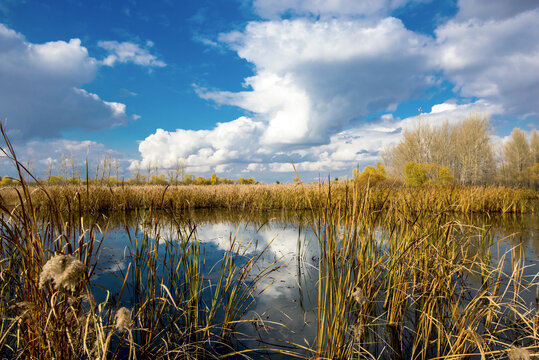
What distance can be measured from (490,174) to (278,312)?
32.8 meters

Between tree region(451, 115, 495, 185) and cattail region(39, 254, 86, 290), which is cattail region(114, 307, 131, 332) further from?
tree region(451, 115, 495, 185)

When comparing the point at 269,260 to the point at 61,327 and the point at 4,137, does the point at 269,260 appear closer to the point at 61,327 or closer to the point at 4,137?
the point at 61,327

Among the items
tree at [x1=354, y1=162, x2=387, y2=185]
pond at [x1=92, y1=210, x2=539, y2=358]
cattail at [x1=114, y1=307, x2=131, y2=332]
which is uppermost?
tree at [x1=354, y1=162, x2=387, y2=185]

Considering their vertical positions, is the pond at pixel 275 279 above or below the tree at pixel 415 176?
below

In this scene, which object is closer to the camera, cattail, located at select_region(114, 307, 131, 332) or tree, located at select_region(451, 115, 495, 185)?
cattail, located at select_region(114, 307, 131, 332)

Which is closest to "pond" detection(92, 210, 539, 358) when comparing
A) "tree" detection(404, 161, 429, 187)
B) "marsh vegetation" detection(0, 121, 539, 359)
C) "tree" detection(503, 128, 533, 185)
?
"marsh vegetation" detection(0, 121, 539, 359)

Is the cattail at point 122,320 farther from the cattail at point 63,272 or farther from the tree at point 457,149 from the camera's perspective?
the tree at point 457,149

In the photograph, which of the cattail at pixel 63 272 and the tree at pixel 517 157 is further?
the tree at pixel 517 157

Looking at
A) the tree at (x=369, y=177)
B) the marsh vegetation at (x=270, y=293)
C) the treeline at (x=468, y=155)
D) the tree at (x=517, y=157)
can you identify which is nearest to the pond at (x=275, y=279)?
the marsh vegetation at (x=270, y=293)

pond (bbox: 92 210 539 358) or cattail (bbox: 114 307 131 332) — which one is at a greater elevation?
cattail (bbox: 114 307 131 332)

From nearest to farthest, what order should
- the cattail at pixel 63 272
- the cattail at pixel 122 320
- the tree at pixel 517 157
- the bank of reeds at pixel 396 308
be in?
the cattail at pixel 63 272
the cattail at pixel 122 320
the bank of reeds at pixel 396 308
the tree at pixel 517 157

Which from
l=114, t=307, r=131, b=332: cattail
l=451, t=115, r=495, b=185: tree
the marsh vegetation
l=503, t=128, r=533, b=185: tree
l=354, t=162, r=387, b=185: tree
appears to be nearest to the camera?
l=114, t=307, r=131, b=332: cattail

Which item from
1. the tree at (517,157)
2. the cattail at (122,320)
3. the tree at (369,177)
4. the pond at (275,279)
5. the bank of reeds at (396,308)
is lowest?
the pond at (275,279)

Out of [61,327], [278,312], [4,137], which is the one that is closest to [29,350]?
[61,327]
